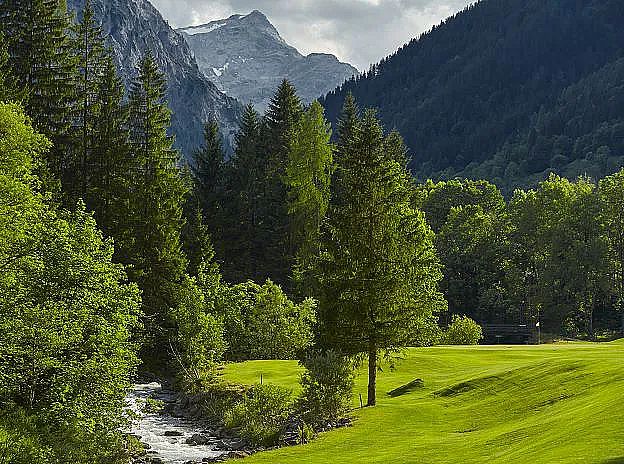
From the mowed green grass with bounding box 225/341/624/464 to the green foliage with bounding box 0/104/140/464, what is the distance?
21.0 ft

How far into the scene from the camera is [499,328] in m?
80.9

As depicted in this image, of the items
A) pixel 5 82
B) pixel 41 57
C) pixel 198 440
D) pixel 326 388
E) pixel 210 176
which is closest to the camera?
pixel 326 388

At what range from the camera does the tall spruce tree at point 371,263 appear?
33.3 metres

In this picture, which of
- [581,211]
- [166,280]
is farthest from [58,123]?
[581,211]

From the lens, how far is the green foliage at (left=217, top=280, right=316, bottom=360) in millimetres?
52438

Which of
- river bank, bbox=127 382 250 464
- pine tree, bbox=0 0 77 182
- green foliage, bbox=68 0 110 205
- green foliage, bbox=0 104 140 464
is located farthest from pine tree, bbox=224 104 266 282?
green foliage, bbox=0 104 140 464

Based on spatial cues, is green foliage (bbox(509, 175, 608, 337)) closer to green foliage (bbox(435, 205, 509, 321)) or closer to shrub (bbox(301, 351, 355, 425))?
green foliage (bbox(435, 205, 509, 321))

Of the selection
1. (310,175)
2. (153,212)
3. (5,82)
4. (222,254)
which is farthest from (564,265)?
(5,82)

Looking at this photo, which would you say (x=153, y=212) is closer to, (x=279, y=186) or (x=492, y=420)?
(x=279, y=186)

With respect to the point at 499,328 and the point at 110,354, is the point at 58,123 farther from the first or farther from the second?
the point at 499,328

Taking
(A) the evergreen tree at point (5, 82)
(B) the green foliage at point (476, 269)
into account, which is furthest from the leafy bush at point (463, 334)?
(A) the evergreen tree at point (5, 82)

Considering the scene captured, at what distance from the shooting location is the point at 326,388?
31.4 metres

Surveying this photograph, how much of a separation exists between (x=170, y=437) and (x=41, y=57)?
99.6 ft

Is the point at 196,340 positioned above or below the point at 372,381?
above
